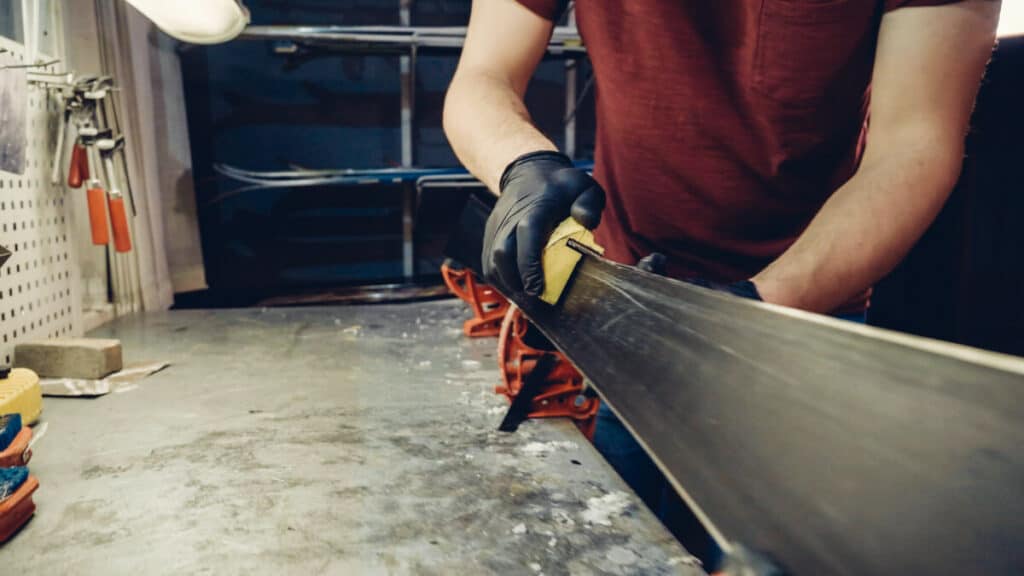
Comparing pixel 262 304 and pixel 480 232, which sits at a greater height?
pixel 480 232

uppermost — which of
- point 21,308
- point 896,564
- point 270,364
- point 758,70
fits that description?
point 758,70

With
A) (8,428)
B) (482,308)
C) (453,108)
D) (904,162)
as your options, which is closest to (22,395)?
(8,428)

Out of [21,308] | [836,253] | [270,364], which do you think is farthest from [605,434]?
[21,308]

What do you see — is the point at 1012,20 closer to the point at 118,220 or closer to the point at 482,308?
the point at 482,308

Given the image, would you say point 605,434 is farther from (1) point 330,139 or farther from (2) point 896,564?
(1) point 330,139

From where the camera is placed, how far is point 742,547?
373mm

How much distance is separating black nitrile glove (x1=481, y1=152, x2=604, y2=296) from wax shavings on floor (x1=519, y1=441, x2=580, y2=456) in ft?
1.53

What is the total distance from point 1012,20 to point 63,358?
8.90 feet

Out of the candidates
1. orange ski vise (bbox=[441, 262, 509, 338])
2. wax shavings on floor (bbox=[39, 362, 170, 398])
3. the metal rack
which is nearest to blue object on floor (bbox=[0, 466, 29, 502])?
wax shavings on floor (bbox=[39, 362, 170, 398])

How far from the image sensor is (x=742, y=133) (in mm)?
1075

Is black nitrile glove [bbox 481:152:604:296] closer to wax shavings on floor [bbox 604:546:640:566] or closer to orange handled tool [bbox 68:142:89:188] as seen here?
wax shavings on floor [bbox 604:546:640:566]

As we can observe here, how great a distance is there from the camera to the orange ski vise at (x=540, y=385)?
1.27m

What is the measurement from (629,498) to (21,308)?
163 centimetres

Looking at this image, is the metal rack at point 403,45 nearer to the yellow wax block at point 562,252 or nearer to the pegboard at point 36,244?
the pegboard at point 36,244
